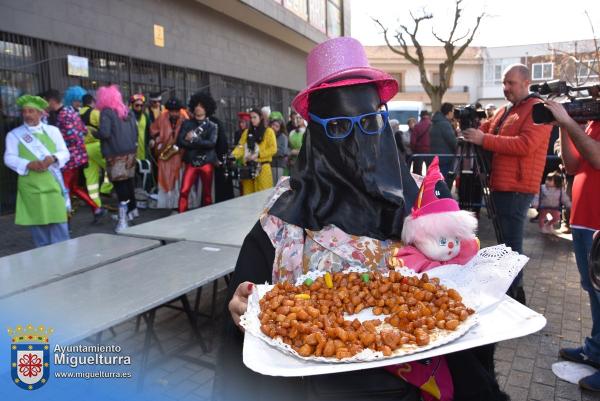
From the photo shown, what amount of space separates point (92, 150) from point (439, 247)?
7679mm

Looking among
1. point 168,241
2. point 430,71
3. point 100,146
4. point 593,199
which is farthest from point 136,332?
point 430,71

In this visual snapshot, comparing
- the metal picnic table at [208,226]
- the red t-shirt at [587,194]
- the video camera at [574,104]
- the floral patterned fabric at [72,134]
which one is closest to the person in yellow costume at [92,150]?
the floral patterned fabric at [72,134]

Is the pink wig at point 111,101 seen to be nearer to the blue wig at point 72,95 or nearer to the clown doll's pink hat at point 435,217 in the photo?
the blue wig at point 72,95

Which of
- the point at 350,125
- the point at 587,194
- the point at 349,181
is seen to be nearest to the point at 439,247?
the point at 349,181

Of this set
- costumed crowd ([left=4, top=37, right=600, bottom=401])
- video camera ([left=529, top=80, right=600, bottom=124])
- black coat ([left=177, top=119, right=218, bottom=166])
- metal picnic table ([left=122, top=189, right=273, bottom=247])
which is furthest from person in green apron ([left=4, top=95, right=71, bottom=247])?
video camera ([left=529, top=80, right=600, bottom=124])

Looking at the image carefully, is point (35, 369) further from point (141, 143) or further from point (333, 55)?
point (141, 143)

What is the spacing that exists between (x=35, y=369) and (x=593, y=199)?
3302mm

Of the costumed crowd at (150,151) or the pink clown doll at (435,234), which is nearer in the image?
the pink clown doll at (435,234)

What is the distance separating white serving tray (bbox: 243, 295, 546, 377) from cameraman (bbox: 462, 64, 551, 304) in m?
3.21

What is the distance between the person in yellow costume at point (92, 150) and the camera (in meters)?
8.08

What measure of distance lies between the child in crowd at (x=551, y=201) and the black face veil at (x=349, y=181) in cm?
687

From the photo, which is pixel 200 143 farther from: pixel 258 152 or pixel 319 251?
pixel 319 251

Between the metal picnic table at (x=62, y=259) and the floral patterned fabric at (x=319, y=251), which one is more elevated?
the floral patterned fabric at (x=319, y=251)

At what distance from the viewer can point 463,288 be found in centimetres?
150
